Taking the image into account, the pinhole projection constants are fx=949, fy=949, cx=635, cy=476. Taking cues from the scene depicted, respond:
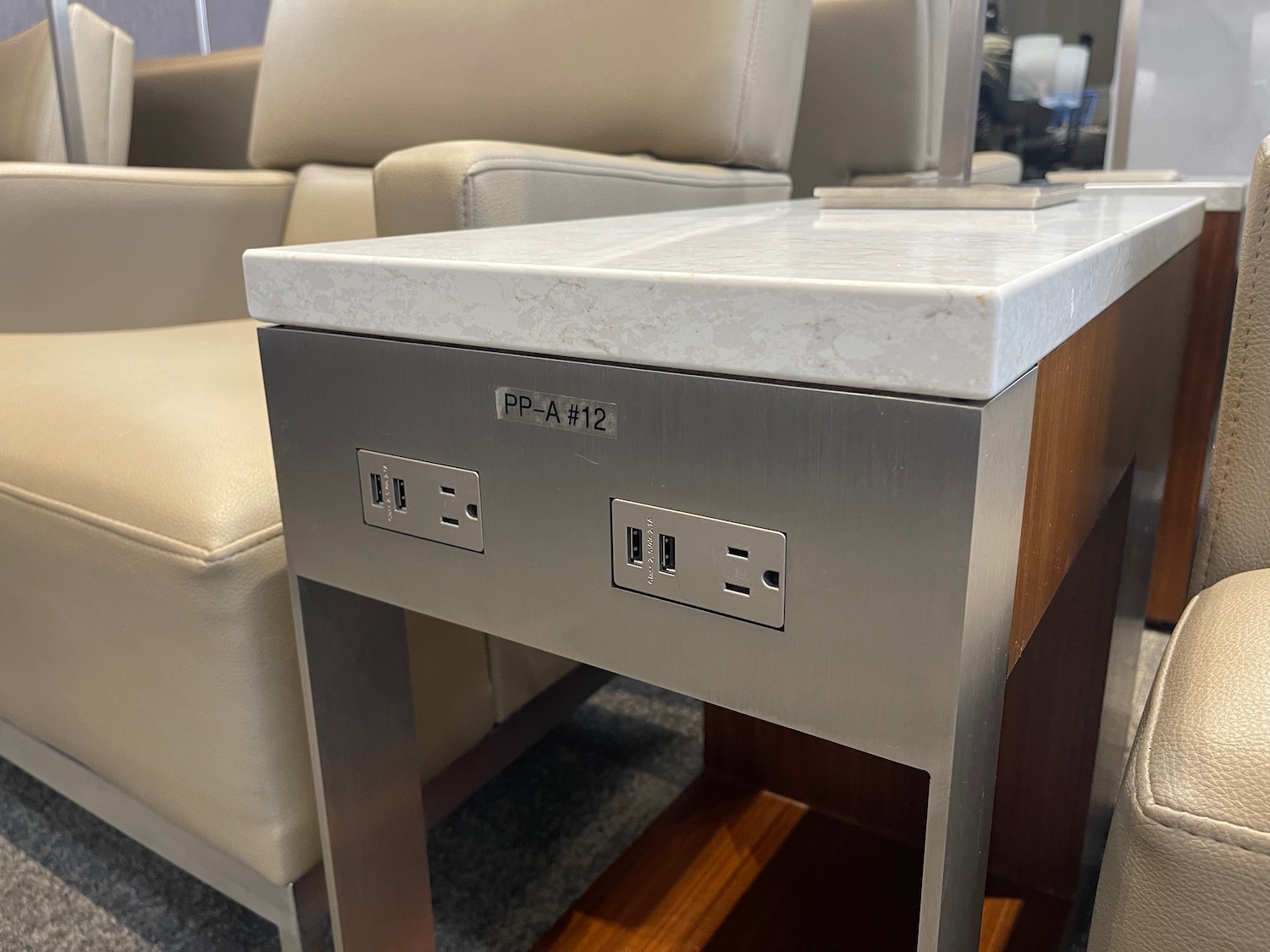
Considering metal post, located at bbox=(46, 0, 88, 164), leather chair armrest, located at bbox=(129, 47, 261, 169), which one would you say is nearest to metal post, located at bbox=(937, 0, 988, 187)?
metal post, located at bbox=(46, 0, 88, 164)

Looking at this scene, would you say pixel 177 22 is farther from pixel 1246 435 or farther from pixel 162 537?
pixel 1246 435

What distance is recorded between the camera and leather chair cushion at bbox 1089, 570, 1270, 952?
0.98ft

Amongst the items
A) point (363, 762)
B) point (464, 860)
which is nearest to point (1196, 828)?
point (363, 762)

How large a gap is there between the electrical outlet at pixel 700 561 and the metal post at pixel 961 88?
1.60ft

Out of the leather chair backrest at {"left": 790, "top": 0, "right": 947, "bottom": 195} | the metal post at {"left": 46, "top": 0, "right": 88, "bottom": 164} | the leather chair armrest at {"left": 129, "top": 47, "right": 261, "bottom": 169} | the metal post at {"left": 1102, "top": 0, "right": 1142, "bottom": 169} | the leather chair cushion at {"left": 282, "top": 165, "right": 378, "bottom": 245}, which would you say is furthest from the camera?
the leather chair armrest at {"left": 129, "top": 47, "right": 261, "bottom": 169}

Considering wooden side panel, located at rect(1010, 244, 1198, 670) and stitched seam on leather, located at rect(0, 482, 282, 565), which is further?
stitched seam on leather, located at rect(0, 482, 282, 565)

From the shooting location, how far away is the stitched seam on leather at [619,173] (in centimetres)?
69

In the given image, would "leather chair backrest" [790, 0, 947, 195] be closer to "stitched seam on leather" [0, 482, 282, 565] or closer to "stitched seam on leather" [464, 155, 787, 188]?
"stitched seam on leather" [464, 155, 787, 188]

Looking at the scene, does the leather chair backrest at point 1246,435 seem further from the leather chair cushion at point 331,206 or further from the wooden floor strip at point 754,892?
the leather chair cushion at point 331,206

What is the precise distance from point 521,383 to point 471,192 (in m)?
0.36

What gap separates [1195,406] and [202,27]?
2.34 metres

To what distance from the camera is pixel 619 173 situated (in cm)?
81

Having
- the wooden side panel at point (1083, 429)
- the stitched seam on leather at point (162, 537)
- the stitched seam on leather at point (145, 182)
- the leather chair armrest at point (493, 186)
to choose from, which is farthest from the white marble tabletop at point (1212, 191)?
the stitched seam on leather at point (145, 182)

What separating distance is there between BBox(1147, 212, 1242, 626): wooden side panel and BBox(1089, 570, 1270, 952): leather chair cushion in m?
0.75
